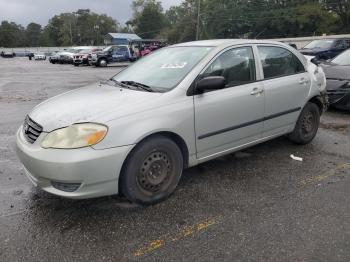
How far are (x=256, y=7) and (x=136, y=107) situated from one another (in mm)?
75950

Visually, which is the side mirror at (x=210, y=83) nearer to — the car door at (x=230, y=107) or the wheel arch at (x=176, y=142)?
the car door at (x=230, y=107)

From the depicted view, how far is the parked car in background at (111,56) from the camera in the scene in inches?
1145

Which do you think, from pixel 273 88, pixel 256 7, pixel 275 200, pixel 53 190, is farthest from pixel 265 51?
pixel 256 7

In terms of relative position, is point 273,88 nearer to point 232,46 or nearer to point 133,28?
point 232,46

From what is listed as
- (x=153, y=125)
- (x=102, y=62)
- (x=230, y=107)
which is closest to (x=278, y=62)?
(x=230, y=107)

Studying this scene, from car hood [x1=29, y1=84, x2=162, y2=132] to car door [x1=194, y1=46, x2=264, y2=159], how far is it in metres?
0.62

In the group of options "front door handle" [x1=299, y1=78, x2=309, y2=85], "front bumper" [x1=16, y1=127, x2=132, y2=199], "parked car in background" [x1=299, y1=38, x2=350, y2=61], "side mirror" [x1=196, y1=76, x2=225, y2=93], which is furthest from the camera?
"parked car in background" [x1=299, y1=38, x2=350, y2=61]

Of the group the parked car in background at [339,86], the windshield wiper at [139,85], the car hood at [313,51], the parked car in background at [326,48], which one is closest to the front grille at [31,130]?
the windshield wiper at [139,85]

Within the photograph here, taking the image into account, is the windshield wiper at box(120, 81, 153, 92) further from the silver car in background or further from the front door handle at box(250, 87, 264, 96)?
the front door handle at box(250, 87, 264, 96)

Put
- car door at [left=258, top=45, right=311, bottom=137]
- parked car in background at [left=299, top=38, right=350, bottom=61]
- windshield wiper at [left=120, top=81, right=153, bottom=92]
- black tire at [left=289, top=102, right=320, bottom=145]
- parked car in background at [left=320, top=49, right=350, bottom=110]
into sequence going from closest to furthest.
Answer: windshield wiper at [left=120, top=81, right=153, bottom=92] → car door at [left=258, top=45, right=311, bottom=137] → black tire at [left=289, top=102, right=320, bottom=145] → parked car in background at [left=320, top=49, right=350, bottom=110] → parked car in background at [left=299, top=38, right=350, bottom=61]

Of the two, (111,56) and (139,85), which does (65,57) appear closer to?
(111,56)

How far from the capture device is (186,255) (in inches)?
118

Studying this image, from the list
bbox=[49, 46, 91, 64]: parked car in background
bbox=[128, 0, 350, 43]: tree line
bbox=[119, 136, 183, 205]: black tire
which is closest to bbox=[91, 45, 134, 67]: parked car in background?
bbox=[49, 46, 91, 64]: parked car in background

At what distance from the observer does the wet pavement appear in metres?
3.05
